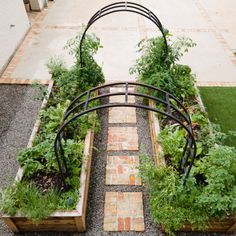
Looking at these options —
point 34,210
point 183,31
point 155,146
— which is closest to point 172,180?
point 155,146

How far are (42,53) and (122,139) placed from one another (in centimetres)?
363

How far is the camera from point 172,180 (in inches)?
108

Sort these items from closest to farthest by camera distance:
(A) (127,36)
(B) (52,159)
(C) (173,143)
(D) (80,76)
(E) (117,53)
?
1. (B) (52,159)
2. (C) (173,143)
3. (D) (80,76)
4. (E) (117,53)
5. (A) (127,36)

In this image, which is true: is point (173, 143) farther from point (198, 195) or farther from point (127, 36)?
point (127, 36)

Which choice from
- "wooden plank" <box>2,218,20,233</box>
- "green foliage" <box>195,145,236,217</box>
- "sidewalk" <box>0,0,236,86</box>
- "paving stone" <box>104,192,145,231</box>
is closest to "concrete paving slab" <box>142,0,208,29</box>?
"sidewalk" <box>0,0,236,86</box>

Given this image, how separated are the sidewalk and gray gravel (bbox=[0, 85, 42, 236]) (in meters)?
0.46

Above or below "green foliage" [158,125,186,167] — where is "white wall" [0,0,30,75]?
above

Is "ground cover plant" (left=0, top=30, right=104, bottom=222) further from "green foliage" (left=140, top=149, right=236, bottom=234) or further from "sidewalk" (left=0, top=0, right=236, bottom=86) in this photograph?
"sidewalk" (left=0, top=0, right=236, bottom=86)

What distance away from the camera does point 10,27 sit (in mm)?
5922

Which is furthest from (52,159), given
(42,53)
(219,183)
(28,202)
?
(42,53)

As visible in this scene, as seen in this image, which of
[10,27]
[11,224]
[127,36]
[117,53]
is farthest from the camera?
[127,36]

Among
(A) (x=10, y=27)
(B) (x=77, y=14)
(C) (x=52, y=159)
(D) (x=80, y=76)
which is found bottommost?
(C) (x=52, y=159)

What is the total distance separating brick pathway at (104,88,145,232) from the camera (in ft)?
9.78

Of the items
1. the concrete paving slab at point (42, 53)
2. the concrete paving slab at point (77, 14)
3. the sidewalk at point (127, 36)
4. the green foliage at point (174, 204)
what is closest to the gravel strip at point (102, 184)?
the green foliage at point (174, 204)
